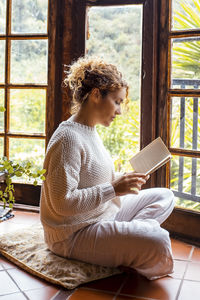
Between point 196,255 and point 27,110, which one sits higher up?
point 27,110

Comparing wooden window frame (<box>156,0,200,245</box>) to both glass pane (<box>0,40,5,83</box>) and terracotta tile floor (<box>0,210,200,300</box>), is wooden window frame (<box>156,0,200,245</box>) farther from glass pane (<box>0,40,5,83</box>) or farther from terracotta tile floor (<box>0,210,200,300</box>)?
glass pane (<box>0,40,5,83</box>)

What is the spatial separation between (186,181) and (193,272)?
27.9 inches

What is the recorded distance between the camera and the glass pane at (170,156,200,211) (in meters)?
2.58

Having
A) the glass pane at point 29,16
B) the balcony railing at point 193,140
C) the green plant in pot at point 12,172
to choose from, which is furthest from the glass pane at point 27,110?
the green plant in pot at point 12,172

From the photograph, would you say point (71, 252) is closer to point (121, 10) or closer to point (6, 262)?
point (6, 262)

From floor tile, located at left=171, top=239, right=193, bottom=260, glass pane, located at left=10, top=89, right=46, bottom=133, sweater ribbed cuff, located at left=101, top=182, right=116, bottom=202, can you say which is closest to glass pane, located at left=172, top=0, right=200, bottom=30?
glass pane, located at left=10, top=89, right=46, bottom=133

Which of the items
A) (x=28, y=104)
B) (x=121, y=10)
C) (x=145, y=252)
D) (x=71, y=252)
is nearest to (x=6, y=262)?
(x=71, y=252)

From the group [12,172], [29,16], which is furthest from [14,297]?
[29,16]

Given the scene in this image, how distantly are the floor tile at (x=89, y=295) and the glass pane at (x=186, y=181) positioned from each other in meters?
1.05

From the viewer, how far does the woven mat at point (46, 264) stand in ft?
6.21

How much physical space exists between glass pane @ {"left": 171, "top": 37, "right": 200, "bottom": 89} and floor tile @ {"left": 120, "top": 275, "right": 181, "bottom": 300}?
1263 millimetres

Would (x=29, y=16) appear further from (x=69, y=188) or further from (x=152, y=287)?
(x=152, y=287)

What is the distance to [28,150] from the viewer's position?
323 cm

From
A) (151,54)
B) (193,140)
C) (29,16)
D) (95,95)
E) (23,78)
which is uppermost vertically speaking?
(29,16)
